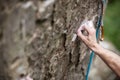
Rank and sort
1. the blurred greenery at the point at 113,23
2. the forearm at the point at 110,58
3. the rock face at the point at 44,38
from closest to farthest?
the rock face at the point at 44,38 < the forearm at the point at 110,58 < the blurred greenery at the point at 113,23

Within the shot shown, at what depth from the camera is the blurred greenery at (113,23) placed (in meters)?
6.29

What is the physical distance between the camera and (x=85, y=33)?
2.39 metres

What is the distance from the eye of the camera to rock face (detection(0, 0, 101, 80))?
5.34 ft

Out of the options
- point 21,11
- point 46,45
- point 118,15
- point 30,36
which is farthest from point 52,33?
point 118,15

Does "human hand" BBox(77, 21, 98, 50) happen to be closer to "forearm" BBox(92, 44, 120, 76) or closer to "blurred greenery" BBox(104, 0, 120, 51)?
"forearm" BBox(92, 44, 120, 76)

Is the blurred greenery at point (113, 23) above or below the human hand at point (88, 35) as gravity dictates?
below

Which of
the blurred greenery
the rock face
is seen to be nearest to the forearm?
the rock face


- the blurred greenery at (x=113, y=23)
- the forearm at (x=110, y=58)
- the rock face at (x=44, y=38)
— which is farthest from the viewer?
the blurred greenery at (x=113, y=23)

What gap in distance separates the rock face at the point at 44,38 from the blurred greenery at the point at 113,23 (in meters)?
3.55

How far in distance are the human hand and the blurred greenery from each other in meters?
3.77

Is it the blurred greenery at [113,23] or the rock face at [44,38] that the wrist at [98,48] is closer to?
the rock face at [44,38]

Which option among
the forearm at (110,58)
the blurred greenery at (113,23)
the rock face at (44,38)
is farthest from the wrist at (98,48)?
the blurred greenery at (113,23)

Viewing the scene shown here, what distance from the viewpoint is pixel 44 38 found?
2.01 meters

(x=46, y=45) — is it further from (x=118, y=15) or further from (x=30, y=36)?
(x=118, y=15)
